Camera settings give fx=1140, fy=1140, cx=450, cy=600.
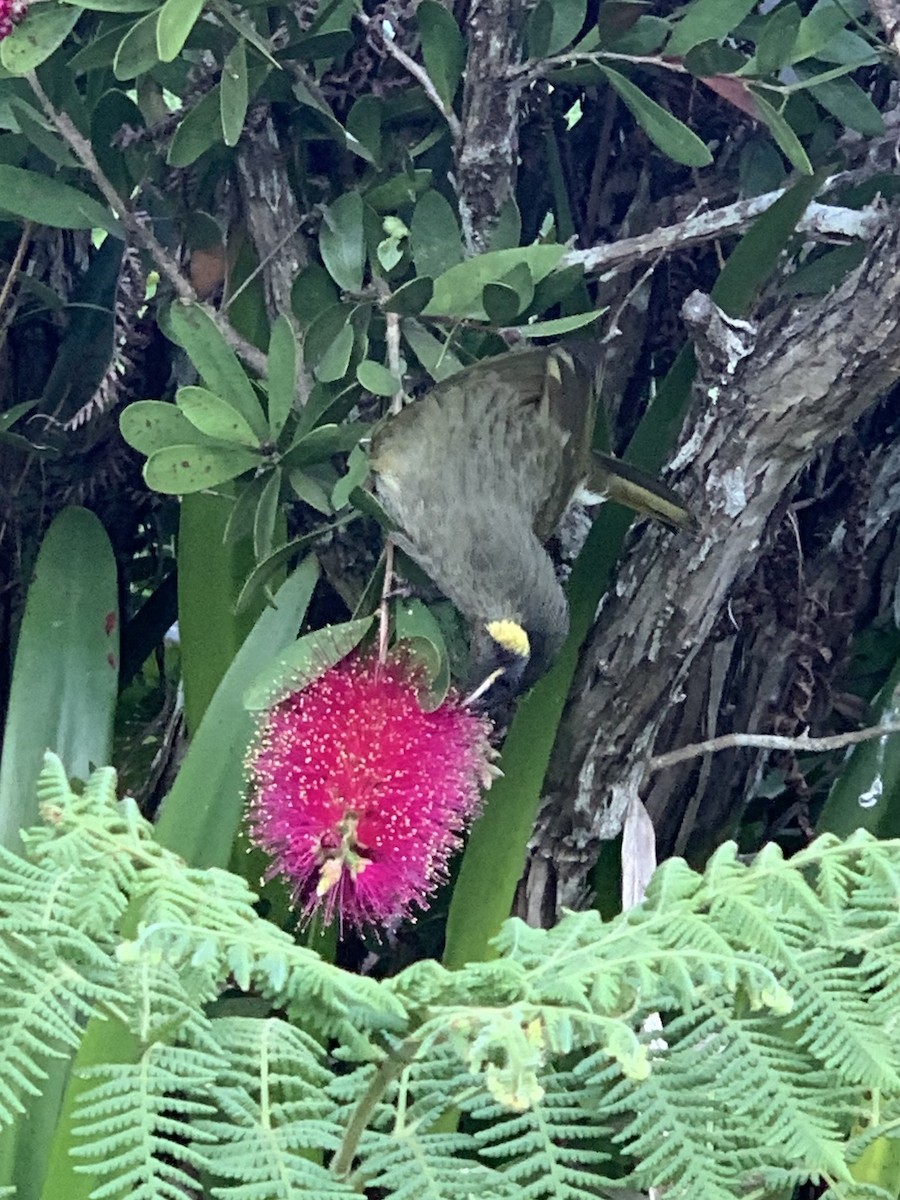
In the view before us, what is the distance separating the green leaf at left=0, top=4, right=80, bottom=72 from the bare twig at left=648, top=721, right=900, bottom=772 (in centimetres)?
66

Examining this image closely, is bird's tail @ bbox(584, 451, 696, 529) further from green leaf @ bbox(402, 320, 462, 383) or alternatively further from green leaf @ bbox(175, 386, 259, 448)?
green leaf @ bbox(175, 386, 259, 448)

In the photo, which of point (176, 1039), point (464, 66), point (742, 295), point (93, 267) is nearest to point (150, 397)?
point (93, 267)

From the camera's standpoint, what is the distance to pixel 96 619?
0.94 metres

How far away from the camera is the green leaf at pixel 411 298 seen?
0.79 metres

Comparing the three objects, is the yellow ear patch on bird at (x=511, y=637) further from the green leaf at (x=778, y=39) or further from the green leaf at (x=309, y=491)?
the green leaf at (x=778, y=39)

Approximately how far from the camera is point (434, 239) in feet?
2.76

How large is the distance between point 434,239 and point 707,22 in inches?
9.7

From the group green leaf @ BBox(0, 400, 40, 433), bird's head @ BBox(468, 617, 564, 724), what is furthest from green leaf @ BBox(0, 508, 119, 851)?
bird's head @ BBox(468, 617, 564, 724)

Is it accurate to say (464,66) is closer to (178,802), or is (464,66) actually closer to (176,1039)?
(178,802)

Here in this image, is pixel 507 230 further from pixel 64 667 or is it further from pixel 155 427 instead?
pixel 64 667

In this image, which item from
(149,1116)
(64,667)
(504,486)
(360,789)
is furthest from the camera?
(504,486)

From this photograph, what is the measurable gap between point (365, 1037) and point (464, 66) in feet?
2.36

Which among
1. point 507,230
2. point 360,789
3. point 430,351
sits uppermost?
point 507,230

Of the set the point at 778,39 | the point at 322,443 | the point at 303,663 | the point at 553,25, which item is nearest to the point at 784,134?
the point at 778,39
